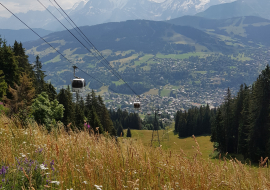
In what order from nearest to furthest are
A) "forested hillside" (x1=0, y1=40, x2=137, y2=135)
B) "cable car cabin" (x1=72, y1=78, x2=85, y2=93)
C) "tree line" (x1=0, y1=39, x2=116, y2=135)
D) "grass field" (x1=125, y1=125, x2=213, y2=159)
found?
"grass field" (x1=125, y1=125, x2=213, y2=159) < "cable car cabin" (x1=72, y1=78, x2=85, y2=93) < "forested hillside" (x1=0, y1=40, x2=137, y2=135) < "tree line" (x1=0, y1=39, x2=116, y2=135)

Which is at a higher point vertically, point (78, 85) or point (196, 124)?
point (78, 85)

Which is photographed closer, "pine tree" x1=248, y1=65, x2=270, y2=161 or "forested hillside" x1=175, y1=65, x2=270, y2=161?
"pine tree" x1=248, y1=65, x2=270, y2=161

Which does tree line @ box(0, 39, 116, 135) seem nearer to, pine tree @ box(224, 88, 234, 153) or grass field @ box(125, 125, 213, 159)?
grass field @ box(125, 125, 213, 159)

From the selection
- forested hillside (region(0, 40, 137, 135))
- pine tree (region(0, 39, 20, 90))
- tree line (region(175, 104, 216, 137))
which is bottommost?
tree line (region(175, 104, 216, 137))

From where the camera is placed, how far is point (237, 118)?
179 feet

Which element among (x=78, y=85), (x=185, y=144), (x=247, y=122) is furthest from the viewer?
(x=247, y=122)

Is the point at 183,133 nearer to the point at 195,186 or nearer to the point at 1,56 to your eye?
the point at 1,56

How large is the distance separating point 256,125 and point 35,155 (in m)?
42.4

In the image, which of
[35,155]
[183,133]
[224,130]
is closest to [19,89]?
[35,155]

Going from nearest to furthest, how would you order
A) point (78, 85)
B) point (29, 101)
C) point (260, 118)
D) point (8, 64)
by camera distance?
1. point (78, 85)
2. point (29, 101)
3. point (8, 64)
4. point (260, 118)

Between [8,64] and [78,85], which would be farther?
[8,64]

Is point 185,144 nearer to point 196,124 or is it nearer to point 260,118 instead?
point 260,118

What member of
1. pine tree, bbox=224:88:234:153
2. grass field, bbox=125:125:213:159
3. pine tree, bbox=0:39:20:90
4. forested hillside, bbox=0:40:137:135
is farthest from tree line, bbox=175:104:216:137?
pine tree, bbox=0:39:20:90

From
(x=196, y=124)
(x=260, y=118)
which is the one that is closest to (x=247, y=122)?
(x=260, y=118)
